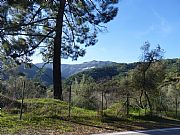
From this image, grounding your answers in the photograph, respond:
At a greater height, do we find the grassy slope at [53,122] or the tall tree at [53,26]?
the tall tree at [53,26]

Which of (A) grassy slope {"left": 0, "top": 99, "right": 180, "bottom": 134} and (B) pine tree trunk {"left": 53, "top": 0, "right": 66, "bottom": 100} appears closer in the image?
(A) grassy slope {"left": 0, "top": 99, "right": 180, "bottom": 134}

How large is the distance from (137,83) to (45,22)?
820 centimetres

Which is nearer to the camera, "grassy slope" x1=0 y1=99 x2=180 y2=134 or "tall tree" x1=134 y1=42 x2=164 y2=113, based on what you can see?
"grassy slope" x1=0 y1=99 x2=180 y2=134

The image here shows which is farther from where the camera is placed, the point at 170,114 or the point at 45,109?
the point at 170,114

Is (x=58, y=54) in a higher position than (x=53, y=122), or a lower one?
higher

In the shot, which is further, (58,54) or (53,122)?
(58,54)

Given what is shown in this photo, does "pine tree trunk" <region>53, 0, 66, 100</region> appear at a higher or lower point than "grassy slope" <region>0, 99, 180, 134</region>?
higher

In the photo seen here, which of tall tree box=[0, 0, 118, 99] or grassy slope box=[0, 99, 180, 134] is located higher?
tall tree box=[0, 0, 118, 99]

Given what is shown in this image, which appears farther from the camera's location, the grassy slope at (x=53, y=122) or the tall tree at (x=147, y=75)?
the tall tree at (x=147, y=75)

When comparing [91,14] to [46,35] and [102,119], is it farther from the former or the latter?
[102,119]

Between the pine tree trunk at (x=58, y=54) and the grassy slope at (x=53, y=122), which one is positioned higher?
the pine tree trunk at (x=58, y=54)

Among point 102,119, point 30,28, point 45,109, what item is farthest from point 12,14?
point 102,119

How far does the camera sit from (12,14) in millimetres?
26297

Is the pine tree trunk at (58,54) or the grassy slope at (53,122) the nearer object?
the grassy slope at (53,122)
